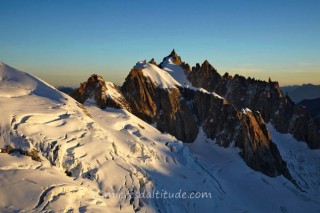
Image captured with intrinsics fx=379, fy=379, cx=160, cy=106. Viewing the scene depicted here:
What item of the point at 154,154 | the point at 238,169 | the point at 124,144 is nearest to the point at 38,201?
the point at 124,144

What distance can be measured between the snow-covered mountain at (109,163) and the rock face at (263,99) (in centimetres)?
3142

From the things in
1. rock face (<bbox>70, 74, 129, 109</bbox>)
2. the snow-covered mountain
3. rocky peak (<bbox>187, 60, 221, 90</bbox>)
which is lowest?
the snow-covered mountain

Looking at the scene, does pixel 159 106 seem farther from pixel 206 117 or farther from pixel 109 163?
pixel 109 163

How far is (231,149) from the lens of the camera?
12062cm

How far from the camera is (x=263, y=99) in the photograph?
159 meters

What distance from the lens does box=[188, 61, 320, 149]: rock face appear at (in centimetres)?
15250

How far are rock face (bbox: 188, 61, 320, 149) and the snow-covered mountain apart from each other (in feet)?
103

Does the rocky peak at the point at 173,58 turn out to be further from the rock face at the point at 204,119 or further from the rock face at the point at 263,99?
the rock face at the point at 204,119

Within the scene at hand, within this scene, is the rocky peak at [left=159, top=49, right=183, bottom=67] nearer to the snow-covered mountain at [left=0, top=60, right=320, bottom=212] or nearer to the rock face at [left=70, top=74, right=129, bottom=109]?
the snow-covered mountain at [left=0, top=60, right=320, bottom=212]

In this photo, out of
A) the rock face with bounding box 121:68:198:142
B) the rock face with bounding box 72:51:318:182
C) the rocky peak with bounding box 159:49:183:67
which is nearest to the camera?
the rock face with bounding box 72:51:318:182

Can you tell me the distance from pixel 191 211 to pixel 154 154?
17.0 m

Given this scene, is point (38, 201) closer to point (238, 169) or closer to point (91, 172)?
point (91, 172)

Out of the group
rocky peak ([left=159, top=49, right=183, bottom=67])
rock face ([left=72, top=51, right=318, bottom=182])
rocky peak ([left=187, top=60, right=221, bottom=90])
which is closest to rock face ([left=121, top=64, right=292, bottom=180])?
rock face ([left=72, top=51, right=318, bottom=182])

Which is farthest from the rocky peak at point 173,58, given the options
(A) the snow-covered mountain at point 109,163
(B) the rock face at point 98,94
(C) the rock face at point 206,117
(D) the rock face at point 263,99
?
(B) the rock face at point 98,94
